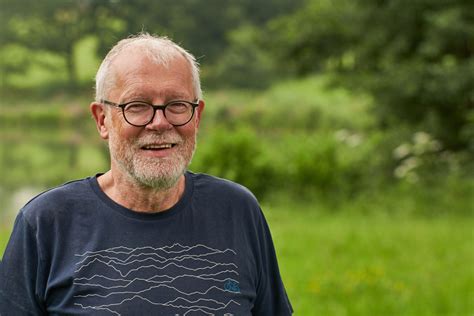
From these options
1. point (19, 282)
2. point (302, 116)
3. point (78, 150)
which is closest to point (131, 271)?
point (19, 282)

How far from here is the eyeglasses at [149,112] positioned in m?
1.92

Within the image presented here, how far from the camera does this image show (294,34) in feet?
45.1

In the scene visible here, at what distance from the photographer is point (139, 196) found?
1.98 metres

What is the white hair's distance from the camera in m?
1.96

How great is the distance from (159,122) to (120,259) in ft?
1.19

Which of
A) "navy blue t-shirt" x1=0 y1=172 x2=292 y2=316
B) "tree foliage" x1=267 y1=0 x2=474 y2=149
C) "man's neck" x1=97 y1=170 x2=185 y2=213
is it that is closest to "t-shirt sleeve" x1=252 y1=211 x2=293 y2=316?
"navy blue t-shirt" x1=0 y1=172 x2=292 y2=316

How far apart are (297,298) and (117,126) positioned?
4.10 metres

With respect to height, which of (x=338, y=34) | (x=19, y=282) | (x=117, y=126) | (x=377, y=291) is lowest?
(x=377, y=291)

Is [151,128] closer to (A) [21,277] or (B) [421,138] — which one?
(A) [21,277]

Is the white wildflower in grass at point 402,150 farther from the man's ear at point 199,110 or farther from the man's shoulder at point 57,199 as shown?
the man's shoulder at point 57,199

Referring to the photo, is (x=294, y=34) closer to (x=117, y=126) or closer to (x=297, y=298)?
(x=297, y=298)

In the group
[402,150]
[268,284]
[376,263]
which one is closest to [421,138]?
[402,150]

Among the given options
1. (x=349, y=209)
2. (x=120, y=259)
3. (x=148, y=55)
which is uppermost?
(x=148, y=55)

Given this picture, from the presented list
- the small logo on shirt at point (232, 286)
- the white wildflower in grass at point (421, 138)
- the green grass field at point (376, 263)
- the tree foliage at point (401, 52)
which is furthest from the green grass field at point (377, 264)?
the small logo on shirt at point (232, 286)
